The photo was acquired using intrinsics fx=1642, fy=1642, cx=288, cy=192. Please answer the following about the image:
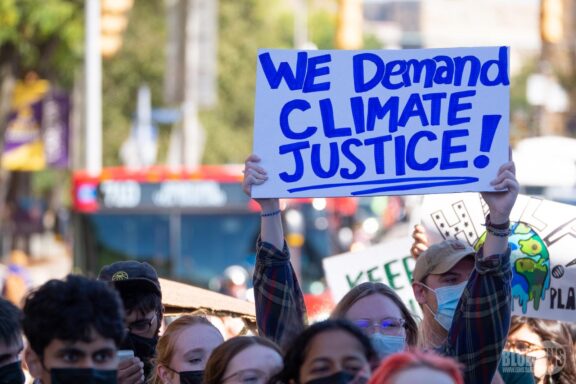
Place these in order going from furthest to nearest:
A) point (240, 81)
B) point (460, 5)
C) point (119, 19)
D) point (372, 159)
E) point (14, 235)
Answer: point (460, 5), point (240, 81), point (14, 235), point (119, 19), point (372, 159)

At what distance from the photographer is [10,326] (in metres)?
4.59

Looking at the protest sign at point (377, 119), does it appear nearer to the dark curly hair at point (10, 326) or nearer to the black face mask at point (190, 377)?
the black face mask at point (190, 377)

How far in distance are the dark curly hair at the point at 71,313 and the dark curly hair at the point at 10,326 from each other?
280mm

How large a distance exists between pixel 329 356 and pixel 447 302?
151cm

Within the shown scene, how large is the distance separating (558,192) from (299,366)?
17.6 meters

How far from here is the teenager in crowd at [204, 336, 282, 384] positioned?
→ 15.0 feet

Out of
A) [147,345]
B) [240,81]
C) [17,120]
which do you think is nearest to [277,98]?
[147,345]

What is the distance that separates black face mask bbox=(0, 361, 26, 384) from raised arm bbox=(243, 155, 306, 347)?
99 cm

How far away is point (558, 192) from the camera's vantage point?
21.4 metres

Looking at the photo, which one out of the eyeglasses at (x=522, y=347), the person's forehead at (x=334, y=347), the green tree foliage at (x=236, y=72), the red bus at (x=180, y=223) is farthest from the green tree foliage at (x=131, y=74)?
the person's forehead at (x=334, y=347)

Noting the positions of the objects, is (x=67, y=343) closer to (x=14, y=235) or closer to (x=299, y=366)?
(x=299, y=366)

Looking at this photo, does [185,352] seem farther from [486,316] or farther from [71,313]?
[71,313]

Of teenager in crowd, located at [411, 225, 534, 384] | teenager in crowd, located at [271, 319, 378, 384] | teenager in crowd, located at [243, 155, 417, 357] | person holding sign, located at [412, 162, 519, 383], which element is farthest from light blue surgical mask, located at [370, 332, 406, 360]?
teenager in crowd, located at [271, 319, 378, 384]

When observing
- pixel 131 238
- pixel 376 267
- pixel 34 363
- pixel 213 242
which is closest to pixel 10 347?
pixel 34 363
